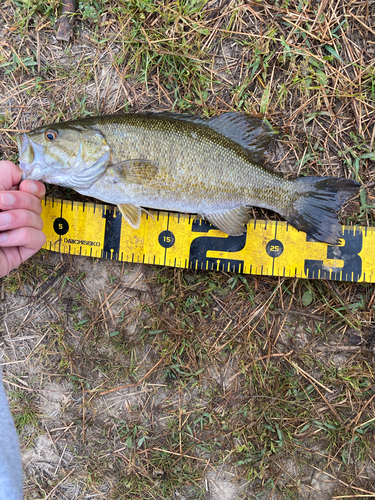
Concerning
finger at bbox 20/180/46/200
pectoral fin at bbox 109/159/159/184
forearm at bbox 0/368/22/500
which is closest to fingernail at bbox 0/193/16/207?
finger at bbox 20/180/46/200

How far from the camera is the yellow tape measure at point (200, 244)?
3.23m

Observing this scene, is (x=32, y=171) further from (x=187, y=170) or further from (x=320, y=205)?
(x=320, y=205)

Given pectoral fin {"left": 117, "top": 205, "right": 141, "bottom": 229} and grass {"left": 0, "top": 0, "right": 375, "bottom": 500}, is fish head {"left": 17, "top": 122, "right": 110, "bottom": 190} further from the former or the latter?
grass {"left": 0, "top": 0, "right": 375, "bottom": 500}

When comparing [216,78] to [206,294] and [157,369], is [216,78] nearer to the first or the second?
[206,294]

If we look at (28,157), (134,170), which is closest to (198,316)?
(134,170)

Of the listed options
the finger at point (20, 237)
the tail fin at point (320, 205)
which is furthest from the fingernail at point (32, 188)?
the tail fin at point (320, 205)

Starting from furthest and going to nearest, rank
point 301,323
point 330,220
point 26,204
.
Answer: point 301,323 → point 330,220 → point 26,204

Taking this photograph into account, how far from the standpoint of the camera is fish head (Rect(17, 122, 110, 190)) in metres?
2.81

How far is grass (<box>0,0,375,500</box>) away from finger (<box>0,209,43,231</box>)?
649mm

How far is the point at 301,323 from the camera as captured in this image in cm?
337

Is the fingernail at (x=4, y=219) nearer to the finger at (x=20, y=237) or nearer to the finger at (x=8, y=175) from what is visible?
the finger at (x=20, y=237)

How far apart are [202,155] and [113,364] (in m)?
2.16

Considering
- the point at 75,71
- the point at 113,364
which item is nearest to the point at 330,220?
the point at 113,364

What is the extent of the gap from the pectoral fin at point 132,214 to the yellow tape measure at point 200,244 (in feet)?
0.90
